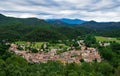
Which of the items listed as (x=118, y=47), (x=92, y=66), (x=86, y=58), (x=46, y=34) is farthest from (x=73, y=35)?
(x=92, y=66)

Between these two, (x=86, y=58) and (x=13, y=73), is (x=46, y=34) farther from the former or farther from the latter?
(x=13, y=73)

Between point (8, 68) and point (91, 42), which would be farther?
point (91, 42)

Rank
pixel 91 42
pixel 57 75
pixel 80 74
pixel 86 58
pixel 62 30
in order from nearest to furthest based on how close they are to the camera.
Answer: pixel 57 75 → pixel 80 74 → pixel 86 58 → pixel 91 42 → pixel 62 30

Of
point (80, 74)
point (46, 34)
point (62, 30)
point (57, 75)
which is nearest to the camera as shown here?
point (57, 75)

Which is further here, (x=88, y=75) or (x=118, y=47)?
(x=118, y=47)

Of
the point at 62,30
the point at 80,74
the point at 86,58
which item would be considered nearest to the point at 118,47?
the point at 86,58

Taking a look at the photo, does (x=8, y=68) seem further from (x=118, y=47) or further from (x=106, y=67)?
(x=118, y=47)

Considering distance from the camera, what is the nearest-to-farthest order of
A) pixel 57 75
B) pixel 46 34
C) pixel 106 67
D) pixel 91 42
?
pixel 57 75
pixel 106 67
pixel 91 42
pixel 46 34

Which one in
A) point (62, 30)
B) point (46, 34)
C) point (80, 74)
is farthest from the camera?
point (62, 30)
